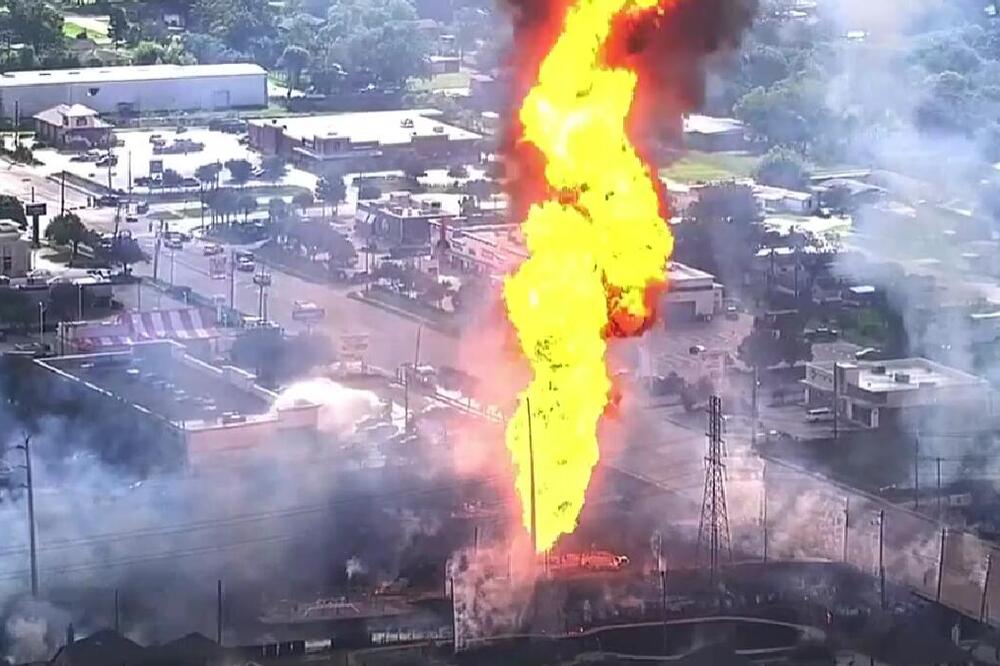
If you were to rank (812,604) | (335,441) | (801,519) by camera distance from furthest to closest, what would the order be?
(335,441) < (801,519) < (812,604)

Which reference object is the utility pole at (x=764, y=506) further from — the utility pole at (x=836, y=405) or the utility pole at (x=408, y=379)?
the utility pole at (x=408, y=379)

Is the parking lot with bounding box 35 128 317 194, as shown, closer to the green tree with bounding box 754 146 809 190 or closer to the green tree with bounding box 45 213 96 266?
the green tree with bounding box 45 213 96 266

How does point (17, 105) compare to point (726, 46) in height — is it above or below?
below

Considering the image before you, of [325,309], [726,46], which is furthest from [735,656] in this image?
[325,309]

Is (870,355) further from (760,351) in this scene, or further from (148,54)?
(148,54)

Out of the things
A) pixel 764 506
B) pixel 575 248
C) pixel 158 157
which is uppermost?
pixel 575 248

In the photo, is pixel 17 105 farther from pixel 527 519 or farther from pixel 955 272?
pixel 527 519

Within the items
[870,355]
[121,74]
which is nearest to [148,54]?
[121,74]
